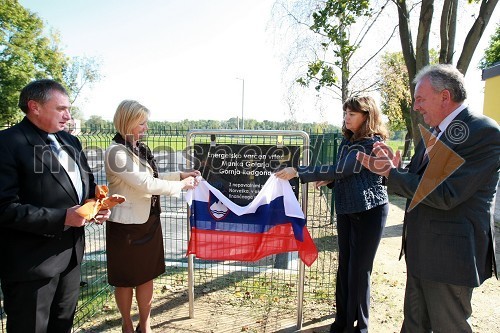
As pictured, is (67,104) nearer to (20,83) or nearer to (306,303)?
(306,303)

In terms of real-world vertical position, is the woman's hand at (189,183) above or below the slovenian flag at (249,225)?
above

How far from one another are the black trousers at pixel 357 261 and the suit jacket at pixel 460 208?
1.99 feet

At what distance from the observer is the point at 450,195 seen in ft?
6.57

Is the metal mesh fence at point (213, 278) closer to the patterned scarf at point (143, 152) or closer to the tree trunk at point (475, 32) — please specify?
the patterned scarf at point (143, 152)

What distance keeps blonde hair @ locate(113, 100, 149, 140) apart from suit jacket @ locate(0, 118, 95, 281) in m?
0.58

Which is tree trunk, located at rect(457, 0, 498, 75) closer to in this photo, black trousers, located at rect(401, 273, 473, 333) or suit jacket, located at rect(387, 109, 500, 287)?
suit jacket, located at rect(387, 109, 500, 287)

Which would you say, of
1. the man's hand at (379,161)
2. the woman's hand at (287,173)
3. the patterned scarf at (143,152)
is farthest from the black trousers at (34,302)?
the man's hand at (379,161)

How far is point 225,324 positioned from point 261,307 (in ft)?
1.72

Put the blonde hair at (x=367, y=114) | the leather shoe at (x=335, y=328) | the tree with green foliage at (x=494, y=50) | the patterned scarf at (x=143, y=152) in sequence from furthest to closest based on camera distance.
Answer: the tree with green foliage at (x=494, y=50) → the leather shoe at (x=335, y=328) → the blonde hair at (x=367, y=114) → the patterned scarf at (x=143, y=152)

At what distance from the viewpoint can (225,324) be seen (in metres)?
3.63

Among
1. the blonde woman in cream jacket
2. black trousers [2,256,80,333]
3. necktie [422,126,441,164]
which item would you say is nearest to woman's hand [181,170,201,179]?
the blonde woman in cream jacket

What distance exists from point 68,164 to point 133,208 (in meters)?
0.62

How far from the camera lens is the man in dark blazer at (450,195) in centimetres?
200

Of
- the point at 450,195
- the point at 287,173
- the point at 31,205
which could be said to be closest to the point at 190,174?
the point at 287,173
